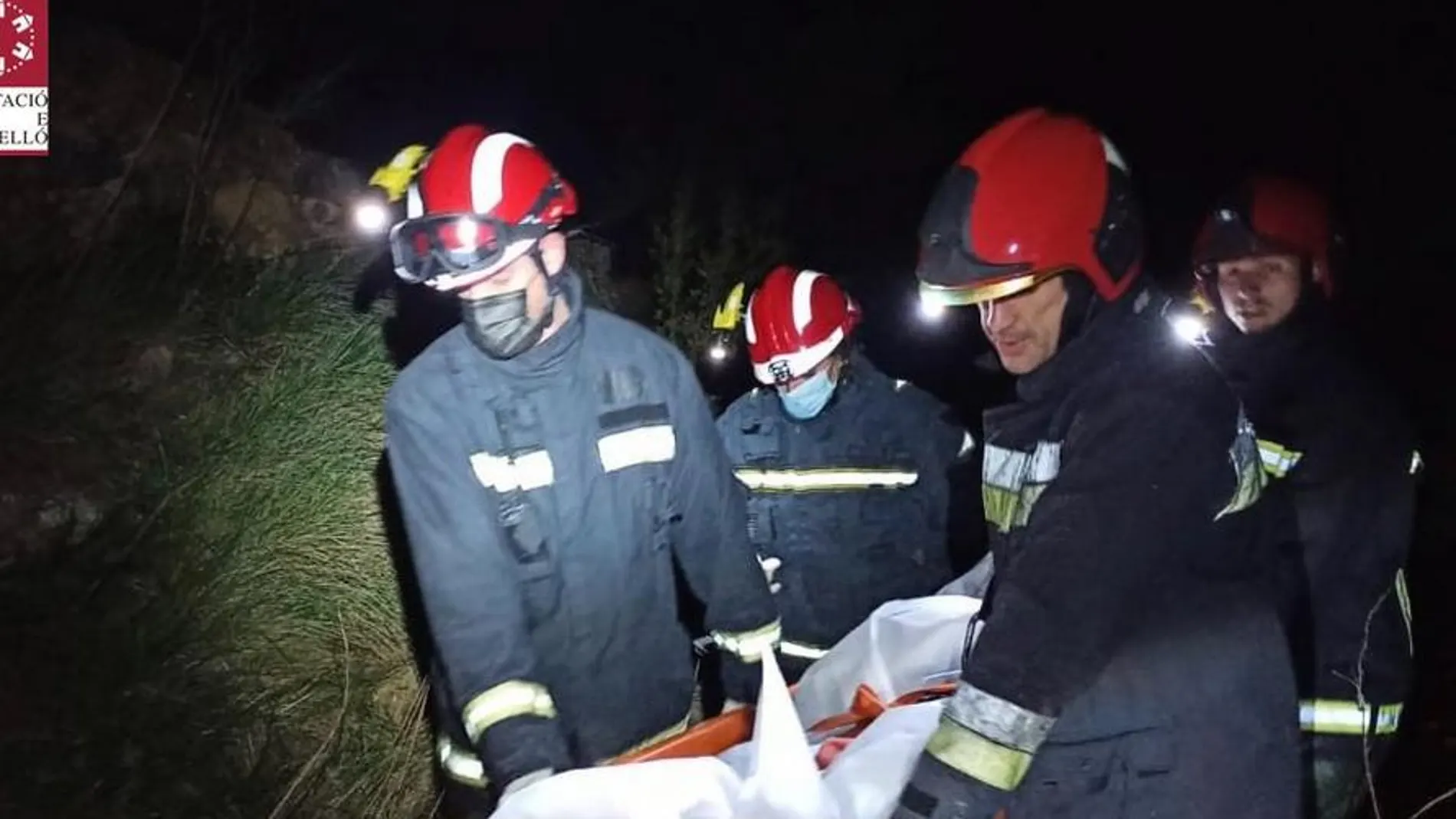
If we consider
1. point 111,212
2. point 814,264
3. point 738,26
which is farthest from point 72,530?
point 738,26

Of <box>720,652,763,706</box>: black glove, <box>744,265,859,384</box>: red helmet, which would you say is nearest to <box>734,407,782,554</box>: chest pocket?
<box>744,265,859,384</box>: red helmet

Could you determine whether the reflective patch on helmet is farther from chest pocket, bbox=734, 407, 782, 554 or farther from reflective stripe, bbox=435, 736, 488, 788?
chest pocket, bbox=734, 407, 782, 554

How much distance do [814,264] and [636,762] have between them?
20.3 feet

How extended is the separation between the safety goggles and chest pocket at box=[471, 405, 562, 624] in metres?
0.35

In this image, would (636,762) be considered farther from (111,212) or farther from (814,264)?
(814,264)

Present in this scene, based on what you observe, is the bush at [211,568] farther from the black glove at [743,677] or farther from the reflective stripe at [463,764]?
the black glove at [743,677]

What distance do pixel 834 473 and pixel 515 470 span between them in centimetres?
163

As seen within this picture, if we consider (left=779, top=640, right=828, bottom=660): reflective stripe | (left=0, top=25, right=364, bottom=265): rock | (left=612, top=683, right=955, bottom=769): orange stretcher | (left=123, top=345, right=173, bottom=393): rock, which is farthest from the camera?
(left=0, top=25, right=364, bottom=265): rock

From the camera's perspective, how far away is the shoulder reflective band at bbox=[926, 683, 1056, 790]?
189 cm

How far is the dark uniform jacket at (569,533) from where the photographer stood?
2732mm

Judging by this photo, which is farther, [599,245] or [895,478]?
[599,245]

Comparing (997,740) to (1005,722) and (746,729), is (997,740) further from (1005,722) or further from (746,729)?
(746,729)

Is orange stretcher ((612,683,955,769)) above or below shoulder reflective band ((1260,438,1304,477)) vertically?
below

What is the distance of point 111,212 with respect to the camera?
5.88 m
